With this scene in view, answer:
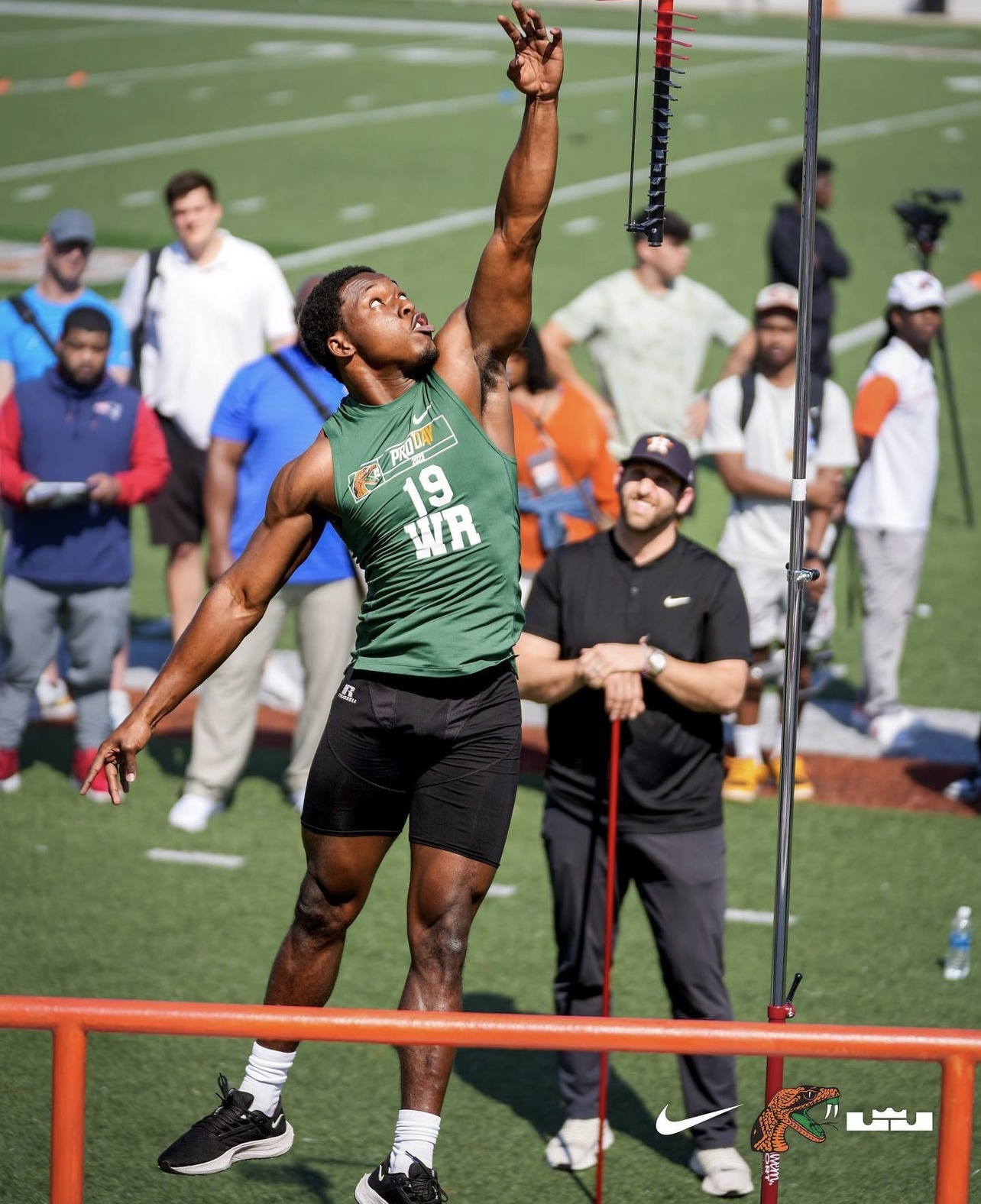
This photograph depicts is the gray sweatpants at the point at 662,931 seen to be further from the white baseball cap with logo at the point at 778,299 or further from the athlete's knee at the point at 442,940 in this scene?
the white baseball cap with logo at the point at 778,299

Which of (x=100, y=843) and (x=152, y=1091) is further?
(x=100, y=843)

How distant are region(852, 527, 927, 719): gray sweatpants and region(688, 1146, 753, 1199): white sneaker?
4399mm

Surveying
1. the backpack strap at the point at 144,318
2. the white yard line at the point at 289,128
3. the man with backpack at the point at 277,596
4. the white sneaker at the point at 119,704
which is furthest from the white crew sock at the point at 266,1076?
the white yard line at the point at 289,128

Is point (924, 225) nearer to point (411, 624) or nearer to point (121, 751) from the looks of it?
point (411, 624)

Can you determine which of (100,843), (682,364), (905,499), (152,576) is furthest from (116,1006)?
(152,576)

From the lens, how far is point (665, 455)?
6.22m

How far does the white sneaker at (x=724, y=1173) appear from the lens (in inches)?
234

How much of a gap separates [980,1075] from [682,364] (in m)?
5.50

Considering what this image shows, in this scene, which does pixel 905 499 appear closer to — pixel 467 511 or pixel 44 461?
pixel 44 461

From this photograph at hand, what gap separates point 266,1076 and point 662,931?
1727 mm

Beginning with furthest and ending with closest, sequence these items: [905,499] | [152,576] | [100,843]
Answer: [152,576], [905,499], [100,843]

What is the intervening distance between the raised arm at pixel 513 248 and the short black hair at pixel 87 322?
4209 mm

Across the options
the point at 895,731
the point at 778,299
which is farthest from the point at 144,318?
the point at 895,731

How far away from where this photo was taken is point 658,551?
6359 mm
